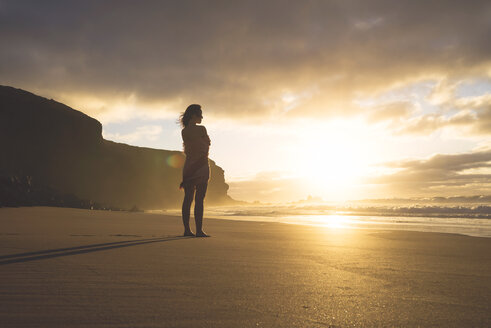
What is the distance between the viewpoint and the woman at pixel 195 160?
4.98m

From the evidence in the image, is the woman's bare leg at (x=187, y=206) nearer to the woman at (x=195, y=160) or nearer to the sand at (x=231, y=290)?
the woman at (x=195, y=160)

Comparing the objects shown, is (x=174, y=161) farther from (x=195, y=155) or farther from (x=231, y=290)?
(x=231, y=290)

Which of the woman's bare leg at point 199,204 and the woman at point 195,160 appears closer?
the woman's bare leg at point 199,204

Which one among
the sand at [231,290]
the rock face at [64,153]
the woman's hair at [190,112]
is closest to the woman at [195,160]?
the woman's hair at [190,112]

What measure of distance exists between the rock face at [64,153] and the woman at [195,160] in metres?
25.0

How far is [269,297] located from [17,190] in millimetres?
10311

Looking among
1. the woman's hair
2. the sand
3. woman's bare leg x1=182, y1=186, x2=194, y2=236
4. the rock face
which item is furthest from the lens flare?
the sand

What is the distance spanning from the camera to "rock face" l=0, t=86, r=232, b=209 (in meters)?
38.8

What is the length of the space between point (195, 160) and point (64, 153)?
45627 mm

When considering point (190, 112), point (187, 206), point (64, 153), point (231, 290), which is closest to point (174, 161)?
point (64, 153)

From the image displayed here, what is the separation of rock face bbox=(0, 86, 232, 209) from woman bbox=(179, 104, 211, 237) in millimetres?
25028

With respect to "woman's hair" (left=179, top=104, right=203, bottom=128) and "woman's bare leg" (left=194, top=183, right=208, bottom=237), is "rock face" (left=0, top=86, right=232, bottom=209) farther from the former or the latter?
"woman's bare leg" (left=194, top=183, right=208, bottom=237)

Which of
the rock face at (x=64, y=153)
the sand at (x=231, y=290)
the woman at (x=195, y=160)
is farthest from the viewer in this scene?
the rock face at (x=64, y=153)

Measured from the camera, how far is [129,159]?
2601 inches
